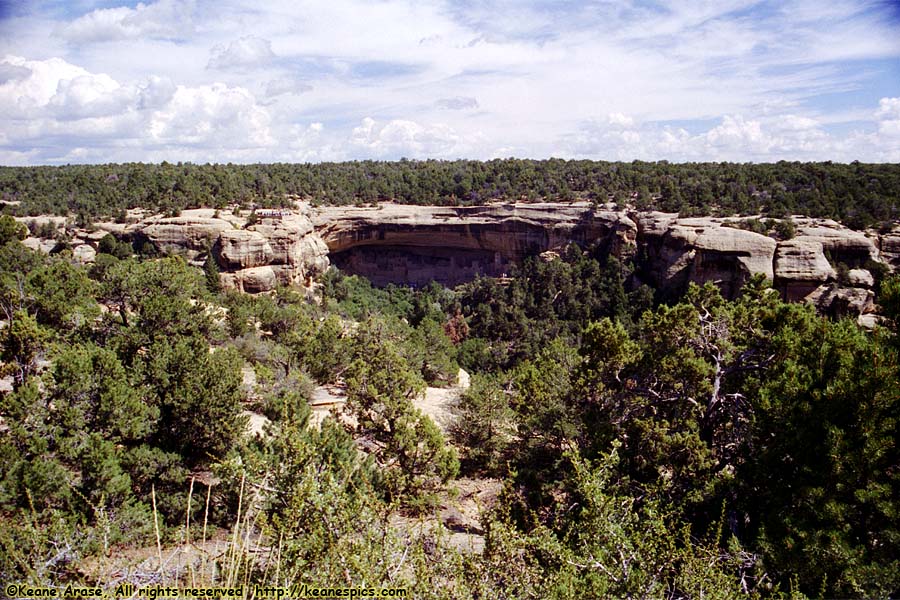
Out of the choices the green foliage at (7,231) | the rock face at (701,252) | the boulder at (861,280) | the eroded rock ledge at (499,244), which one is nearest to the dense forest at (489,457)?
the green foliage at (7,231)

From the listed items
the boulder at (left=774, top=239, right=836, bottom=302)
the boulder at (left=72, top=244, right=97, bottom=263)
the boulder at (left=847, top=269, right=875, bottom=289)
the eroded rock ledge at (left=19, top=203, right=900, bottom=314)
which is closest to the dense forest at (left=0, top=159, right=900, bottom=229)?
the eroded rock ledge at (left=19, top=203, right=900, bottom=314)

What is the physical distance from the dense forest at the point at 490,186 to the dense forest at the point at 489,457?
2729 centimetres

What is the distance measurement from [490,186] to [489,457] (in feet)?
142

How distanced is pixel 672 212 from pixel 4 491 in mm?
48043

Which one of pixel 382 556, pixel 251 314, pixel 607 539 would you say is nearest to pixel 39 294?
pixel 251 314

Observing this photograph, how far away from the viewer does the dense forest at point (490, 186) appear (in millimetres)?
45031

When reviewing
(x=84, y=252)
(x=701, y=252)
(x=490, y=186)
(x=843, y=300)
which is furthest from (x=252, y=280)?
(x=843, y=300)

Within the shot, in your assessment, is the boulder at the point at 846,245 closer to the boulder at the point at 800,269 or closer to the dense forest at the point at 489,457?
the boulder at the point at 800,269

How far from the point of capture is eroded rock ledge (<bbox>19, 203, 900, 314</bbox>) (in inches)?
1453

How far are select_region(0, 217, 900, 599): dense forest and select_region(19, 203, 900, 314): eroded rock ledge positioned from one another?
1787cm

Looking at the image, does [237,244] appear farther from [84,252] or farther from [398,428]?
[398,428]

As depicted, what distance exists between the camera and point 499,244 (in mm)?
56312

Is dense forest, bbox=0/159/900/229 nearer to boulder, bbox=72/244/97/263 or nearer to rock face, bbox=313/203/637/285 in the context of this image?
rock face, bbox=313/203/637/285

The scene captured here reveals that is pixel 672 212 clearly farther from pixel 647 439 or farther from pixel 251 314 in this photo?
pixel 647 439
